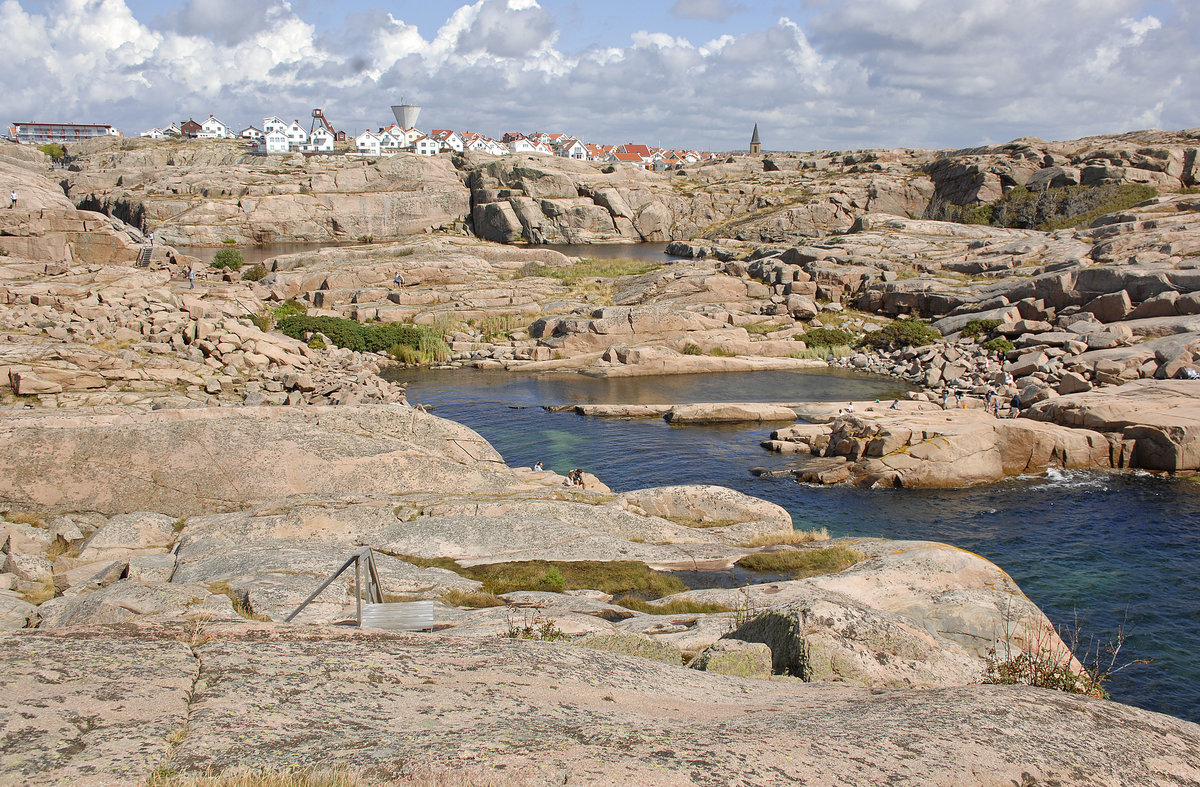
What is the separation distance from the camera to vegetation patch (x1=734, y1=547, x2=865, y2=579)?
17.2 meters

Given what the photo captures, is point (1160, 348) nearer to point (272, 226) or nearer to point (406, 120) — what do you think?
point (272, 226)

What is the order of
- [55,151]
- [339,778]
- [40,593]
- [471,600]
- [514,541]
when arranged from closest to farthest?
[339,778] → [40,593] → [471,600] → [514,541] → [55,151]

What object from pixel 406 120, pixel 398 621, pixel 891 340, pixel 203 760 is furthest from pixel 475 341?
pixel 406 120

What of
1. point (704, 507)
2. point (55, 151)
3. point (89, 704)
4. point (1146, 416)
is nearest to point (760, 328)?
point (1146, 416)

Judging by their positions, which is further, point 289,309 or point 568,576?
point 289,309

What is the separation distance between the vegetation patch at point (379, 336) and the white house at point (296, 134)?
137231mm

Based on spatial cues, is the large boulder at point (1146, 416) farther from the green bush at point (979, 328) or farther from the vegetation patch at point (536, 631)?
the vegetation patch at point (536, 631)

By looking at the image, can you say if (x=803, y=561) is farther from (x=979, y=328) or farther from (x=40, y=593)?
(x=979, y=328)

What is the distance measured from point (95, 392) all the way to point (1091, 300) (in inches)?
2345

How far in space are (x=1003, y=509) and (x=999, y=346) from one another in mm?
27151

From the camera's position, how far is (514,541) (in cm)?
1728

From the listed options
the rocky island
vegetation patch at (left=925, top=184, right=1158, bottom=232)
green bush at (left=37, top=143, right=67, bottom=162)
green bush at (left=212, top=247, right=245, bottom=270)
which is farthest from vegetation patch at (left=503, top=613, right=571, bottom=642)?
green bush at (left=37, top=143, right=67, bottom=162)

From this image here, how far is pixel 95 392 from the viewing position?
94.5ft

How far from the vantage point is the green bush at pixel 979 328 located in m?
55.7
